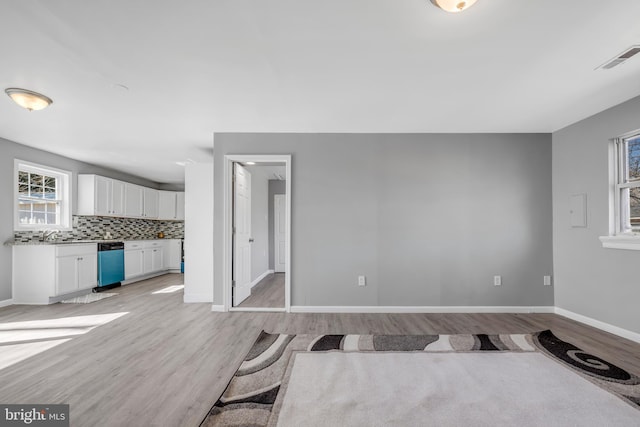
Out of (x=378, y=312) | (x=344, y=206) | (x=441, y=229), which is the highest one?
(x=344, y=206)

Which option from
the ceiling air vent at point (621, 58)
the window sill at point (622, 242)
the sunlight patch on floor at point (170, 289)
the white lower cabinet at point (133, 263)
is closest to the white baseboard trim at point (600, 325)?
the window sill at point (622, 242)

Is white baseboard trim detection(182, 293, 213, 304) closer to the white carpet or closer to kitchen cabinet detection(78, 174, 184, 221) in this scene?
the white carpet

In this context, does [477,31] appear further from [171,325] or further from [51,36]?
[171,325]

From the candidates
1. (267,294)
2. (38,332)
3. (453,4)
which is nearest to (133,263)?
(38,332)

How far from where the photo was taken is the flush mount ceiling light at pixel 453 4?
162 cm

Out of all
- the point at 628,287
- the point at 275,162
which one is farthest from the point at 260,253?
the point at 628,287

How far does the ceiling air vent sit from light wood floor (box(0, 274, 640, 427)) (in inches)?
95.9

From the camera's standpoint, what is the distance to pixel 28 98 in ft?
9.01

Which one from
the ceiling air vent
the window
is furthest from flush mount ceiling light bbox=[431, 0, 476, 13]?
the window

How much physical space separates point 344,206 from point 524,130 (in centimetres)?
261

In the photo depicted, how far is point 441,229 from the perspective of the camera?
3957mm

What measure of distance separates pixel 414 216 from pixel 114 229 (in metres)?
6.58

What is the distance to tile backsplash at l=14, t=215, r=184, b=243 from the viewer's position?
536 centimetres

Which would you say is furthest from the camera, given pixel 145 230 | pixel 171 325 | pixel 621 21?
pixel 145 230
